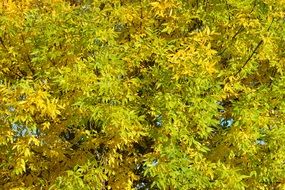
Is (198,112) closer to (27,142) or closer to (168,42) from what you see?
(168,42)

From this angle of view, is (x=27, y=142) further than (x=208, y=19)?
No

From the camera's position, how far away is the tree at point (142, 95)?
6.53m

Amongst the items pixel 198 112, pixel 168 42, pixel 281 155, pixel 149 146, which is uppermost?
pixel 168 42

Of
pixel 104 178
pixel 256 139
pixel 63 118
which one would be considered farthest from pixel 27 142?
pixel 256 139

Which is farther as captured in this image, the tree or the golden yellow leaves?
the golden yellow leaves

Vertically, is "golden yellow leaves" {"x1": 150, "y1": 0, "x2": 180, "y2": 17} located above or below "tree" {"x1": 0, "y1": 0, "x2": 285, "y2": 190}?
above

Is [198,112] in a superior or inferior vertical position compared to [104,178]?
superior

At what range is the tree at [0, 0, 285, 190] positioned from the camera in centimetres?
653

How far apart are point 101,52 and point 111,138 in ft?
3.59

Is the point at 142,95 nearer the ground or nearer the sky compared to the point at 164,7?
nearer the ground

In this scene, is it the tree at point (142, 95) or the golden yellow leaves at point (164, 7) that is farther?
the golden yellow leaves at point (164, 7)

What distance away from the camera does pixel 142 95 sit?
A: 7.16 m

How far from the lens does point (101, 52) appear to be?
6734mm

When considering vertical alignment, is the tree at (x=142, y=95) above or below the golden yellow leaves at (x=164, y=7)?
below
